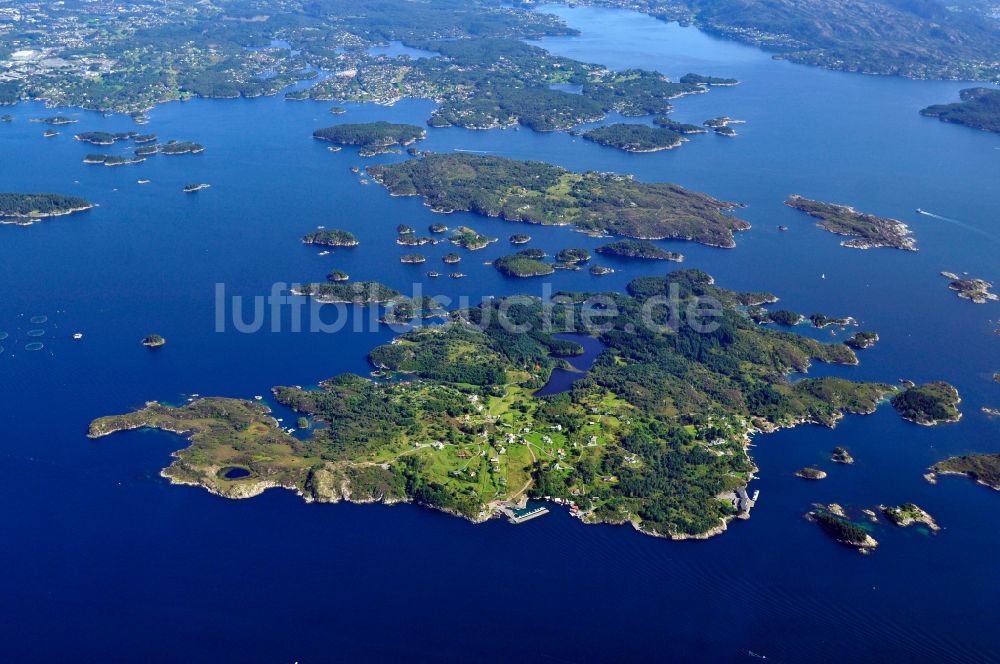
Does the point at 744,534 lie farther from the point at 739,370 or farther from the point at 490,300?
the point at 490,300

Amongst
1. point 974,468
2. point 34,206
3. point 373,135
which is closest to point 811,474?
point 974,468

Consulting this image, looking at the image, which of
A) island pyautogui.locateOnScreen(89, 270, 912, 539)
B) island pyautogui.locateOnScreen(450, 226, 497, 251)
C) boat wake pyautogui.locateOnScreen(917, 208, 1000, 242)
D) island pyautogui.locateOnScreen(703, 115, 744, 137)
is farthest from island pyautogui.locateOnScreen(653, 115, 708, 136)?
island pyautogui.locateOnScreen(89, 270, 912, 539)

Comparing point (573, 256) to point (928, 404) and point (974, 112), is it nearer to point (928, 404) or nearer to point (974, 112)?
point (928, 404)

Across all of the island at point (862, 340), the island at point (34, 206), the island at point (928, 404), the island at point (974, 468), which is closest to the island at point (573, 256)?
the island at point (862, 340)

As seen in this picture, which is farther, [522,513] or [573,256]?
[573,256]

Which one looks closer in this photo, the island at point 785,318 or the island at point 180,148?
the island at point 785,318

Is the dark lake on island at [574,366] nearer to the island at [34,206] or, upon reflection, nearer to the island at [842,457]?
the island at [842,457]
